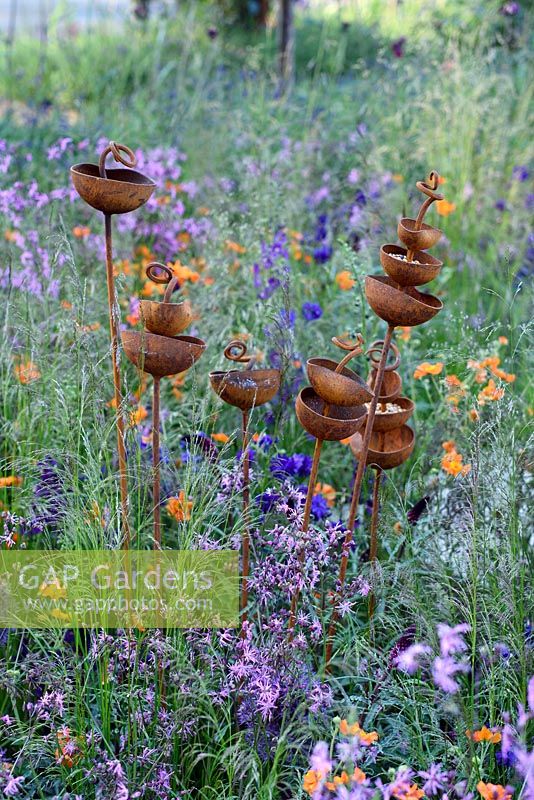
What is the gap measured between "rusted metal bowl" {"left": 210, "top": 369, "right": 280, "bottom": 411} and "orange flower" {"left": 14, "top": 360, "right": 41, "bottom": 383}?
61cm

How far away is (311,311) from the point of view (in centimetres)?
287

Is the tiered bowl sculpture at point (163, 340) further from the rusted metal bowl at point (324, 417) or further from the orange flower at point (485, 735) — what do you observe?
the orange flower at point (485, 735)

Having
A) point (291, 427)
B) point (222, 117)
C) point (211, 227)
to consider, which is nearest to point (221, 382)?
point (291, 427)

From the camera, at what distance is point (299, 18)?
12.2 m

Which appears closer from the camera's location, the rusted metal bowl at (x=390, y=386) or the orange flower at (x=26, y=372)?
the rusted metal bowl at (x=390, y=386)

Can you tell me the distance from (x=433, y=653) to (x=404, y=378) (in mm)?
1600

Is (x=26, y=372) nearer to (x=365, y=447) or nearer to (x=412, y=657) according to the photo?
(x=365, y=447)

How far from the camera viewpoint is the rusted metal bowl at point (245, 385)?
5.60 feet

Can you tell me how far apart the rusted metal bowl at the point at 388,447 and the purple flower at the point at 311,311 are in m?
0.95

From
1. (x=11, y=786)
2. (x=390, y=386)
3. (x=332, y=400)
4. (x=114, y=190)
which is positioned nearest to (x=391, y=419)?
(x=390, y=386)

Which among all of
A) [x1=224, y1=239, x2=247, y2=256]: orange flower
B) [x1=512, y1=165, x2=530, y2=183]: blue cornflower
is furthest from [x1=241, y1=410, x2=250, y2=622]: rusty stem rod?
[x1=512, y1=165, x2=530, y2=183]: blue cornflower

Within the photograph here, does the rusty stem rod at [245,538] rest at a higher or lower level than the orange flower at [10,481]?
higher

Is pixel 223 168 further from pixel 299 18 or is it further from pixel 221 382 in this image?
pixel 299 18

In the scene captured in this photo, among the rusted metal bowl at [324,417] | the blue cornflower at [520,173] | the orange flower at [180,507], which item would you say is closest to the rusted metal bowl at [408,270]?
the rusted metal bowl at [324,417]
